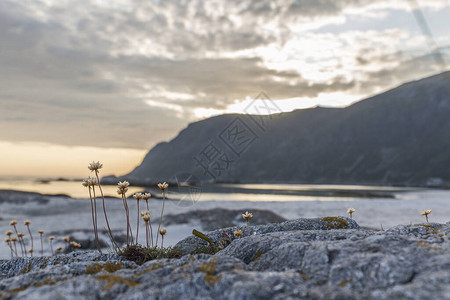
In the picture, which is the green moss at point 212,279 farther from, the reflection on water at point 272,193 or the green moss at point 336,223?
the reflection on water at point 272,193

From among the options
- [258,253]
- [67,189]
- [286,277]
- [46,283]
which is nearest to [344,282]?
[286,277]

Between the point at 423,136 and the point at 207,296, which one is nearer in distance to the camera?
the point at 207,296

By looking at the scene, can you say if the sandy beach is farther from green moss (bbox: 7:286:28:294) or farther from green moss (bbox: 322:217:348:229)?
green moss (bbox: 7:286:28:294)

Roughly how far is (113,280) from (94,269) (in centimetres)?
60

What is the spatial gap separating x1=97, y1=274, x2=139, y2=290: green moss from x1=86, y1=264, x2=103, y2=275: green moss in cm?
42

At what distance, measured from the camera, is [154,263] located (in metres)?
2.88

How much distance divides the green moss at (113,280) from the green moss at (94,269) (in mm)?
422

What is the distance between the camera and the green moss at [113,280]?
7.95 feet

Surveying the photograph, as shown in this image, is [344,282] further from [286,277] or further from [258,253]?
[258,253]

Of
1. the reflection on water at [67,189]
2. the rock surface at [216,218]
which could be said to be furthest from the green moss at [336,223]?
the reflection on water at [67,189]

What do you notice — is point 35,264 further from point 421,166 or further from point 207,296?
point 421,166

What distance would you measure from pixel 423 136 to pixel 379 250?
208 meters

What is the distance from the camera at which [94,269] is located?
2969 mm

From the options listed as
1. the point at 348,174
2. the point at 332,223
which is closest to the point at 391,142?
the point at 348,174
